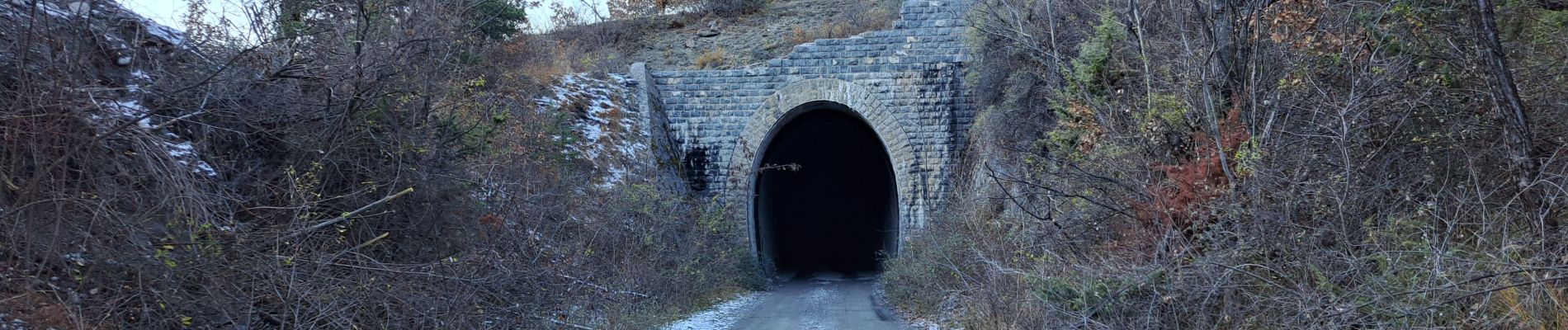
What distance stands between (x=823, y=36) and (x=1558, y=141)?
49.9ft

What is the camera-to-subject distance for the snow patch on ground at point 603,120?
659 inches

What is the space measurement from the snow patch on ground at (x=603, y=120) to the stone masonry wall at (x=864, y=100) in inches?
21.3

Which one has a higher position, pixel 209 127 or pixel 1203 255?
pixel 209 127

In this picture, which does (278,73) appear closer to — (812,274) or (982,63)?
(982,63)

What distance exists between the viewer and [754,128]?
62.0ft

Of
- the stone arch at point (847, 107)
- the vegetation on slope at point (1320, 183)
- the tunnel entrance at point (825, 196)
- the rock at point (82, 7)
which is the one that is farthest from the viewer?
the tunnel entrance at point (825, 196)

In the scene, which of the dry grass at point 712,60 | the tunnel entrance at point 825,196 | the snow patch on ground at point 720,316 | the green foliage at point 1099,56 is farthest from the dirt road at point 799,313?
the dry grass at point 712,60

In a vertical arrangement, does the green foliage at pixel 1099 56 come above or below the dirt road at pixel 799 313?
above

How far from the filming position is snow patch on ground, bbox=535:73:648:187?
16.7m

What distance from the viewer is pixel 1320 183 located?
266 inches

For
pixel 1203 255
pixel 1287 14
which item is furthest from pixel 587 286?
pixel 1287 14

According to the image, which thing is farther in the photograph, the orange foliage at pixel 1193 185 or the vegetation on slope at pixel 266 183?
the orange foliage at pixel 1193 185

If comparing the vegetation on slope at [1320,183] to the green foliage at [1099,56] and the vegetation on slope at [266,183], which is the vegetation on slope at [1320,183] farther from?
the vegetation on slope at [266,183]

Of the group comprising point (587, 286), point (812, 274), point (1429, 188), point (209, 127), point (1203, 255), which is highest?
point (209, 127)
